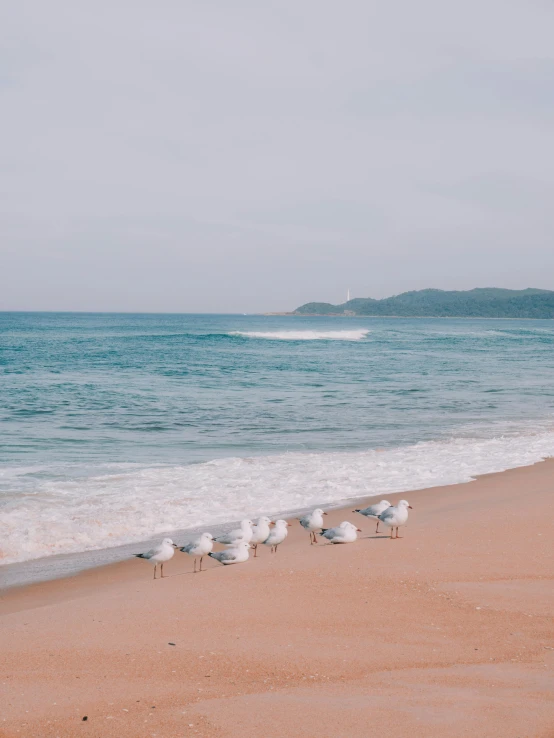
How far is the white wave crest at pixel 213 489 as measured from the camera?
8445mm

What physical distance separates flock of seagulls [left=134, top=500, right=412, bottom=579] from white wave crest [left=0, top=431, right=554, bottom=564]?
142 centimetres

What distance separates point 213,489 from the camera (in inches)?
414

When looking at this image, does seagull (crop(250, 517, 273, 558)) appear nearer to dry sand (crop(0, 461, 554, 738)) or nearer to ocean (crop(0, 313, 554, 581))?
dry sand (crop(0, 461, 554, 738))

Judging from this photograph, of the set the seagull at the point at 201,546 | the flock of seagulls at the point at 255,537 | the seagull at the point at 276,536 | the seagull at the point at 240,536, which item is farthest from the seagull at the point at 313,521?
the seagull at the point at 201,546

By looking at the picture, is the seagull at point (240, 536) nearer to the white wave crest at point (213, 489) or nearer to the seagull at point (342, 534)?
the seagull at point (342, 534)

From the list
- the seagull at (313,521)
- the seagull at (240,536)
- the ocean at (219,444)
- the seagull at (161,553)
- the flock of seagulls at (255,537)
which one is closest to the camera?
the seagull at (161,553)

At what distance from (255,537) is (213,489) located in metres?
3.11

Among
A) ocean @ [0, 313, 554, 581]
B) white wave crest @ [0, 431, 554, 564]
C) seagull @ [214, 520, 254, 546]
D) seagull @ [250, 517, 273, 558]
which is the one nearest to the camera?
seagull @ [214, 520, 254, 546]

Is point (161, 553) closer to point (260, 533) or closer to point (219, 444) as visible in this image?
point (260, 533)

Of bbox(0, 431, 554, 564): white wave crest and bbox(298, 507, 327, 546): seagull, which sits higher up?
bbox(298, 507, 327, 546): seagull

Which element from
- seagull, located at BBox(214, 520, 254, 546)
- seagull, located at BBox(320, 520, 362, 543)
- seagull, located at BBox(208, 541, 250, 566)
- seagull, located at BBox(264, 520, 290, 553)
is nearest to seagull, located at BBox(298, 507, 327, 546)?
seagull, located at BBox(320, 520, 362, 543)

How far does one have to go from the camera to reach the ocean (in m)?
9.12

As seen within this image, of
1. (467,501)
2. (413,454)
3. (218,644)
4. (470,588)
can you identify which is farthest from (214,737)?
(413,454)

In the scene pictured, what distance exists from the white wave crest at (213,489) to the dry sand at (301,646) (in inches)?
50.1
